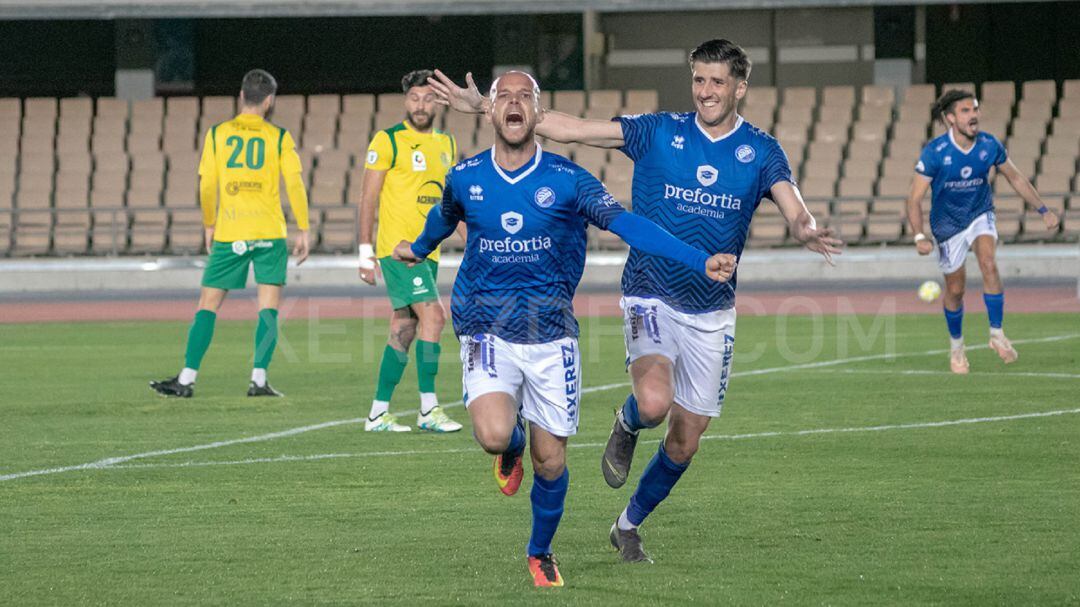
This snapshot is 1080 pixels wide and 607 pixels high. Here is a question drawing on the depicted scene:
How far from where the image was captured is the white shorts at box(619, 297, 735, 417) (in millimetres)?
6922

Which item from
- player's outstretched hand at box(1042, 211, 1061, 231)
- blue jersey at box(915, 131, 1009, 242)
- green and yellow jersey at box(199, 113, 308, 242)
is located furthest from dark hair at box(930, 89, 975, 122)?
green and yellow jersey at box(199, 113, 308, 242)

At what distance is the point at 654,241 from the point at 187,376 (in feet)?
22.4

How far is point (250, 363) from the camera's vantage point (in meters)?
14.8

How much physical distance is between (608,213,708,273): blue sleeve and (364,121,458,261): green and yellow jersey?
14.7 ft

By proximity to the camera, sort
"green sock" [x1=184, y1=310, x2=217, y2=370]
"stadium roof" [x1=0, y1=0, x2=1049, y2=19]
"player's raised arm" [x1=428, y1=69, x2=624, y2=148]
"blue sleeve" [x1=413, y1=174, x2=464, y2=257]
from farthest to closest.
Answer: "stadium roof" [x1=0, y1=0, x2=1049, y2=19], "green sock" [x1=184, y1=310, x2=217, y2=370], "player's raised arm" [x1=428, y1=69, x2=624, y2=148], "blue sleeve" [x1=413, y1=174, x2=464, y2=257]

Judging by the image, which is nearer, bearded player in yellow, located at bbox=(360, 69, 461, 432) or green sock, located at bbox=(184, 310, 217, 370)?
bearded player in yellow, located at bbox=(360, 69, 461, 432)

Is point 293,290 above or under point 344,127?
under

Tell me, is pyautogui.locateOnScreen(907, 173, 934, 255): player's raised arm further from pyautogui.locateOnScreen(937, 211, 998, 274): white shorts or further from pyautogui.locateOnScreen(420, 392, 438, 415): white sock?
pyautogui.locateOnScreen(420, 392, 438, 415): white sock

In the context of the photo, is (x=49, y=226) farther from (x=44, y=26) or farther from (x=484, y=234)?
(x=484, y=234)

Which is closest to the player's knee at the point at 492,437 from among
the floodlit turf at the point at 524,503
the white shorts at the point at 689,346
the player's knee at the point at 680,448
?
the floodlit turf at the point at 524,503

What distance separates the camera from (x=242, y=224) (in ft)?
39.8

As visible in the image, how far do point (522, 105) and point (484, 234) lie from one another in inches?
21.2

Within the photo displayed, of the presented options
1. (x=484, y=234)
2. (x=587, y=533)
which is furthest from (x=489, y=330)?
(x=587, y=533)

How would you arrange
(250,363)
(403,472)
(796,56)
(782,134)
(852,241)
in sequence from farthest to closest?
(796,56) → (782,134) → (852,241) → (250,363) → (403,472)
